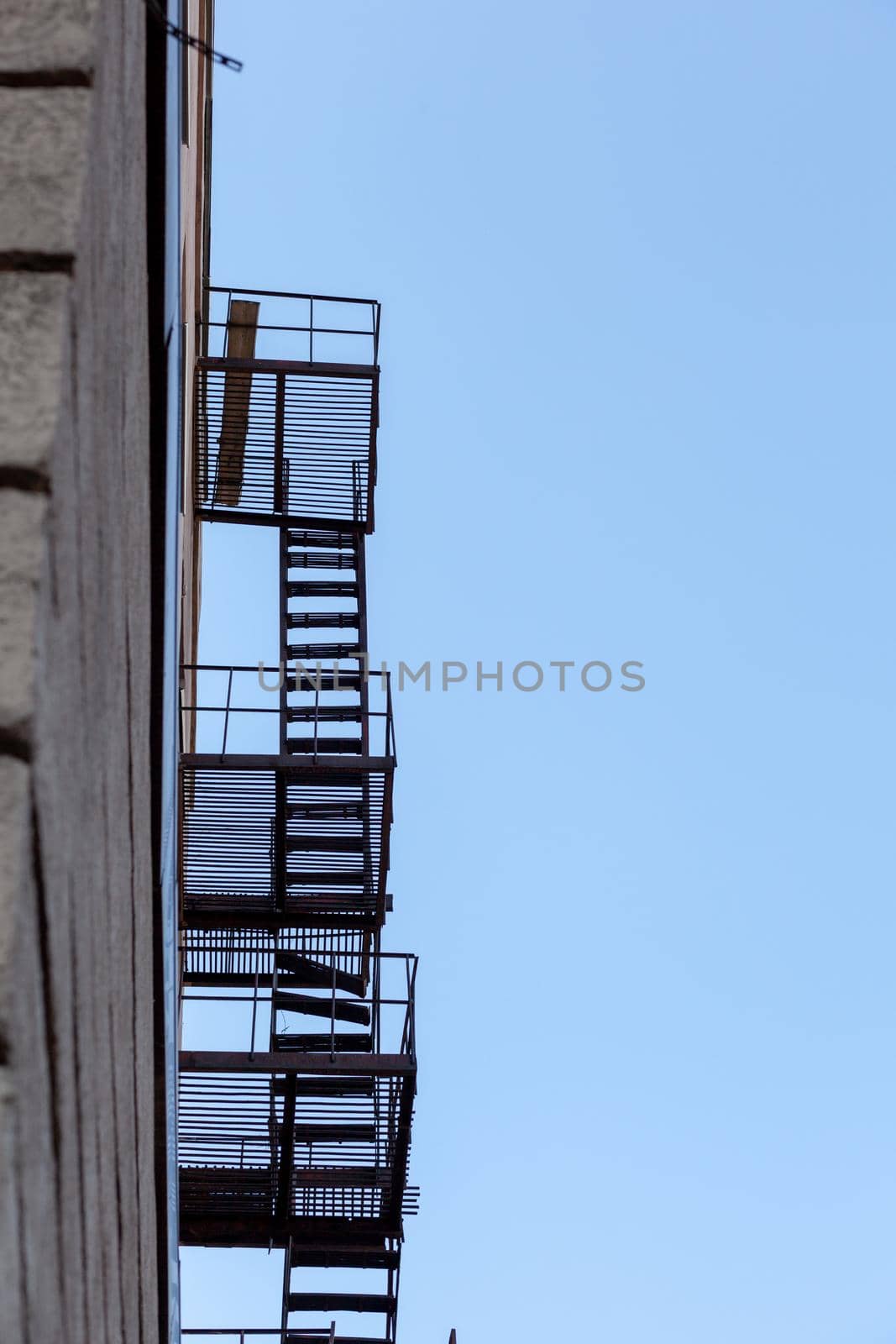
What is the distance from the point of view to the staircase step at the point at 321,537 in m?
17.6

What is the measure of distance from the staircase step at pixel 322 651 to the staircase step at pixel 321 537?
1.08m

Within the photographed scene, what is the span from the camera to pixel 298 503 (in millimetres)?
17562

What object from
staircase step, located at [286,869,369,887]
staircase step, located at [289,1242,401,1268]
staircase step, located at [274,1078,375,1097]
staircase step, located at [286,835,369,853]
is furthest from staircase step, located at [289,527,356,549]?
staircase step, located at [289,1242,401,1268]

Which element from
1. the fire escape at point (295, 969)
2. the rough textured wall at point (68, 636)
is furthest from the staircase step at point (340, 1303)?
the rough textured wall at point (68, 636)

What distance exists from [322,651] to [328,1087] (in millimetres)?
4816

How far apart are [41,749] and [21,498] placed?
24 cm

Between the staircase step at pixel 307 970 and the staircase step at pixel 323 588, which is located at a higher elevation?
the staircase step at pixel 323 588

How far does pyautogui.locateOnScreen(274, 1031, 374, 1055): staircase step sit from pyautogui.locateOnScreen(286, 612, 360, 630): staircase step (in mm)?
4430

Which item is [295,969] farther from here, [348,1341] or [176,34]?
[176,34]

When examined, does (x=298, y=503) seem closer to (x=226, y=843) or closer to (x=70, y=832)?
(x=226, y=843)

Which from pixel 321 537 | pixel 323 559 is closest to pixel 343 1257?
pixel 323 559

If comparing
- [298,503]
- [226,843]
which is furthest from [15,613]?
[298,503]

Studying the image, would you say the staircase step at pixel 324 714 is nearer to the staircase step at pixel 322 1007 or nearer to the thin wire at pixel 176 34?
the staircase step at pixel 322 1007

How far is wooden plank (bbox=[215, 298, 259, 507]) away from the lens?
17.0 metres
